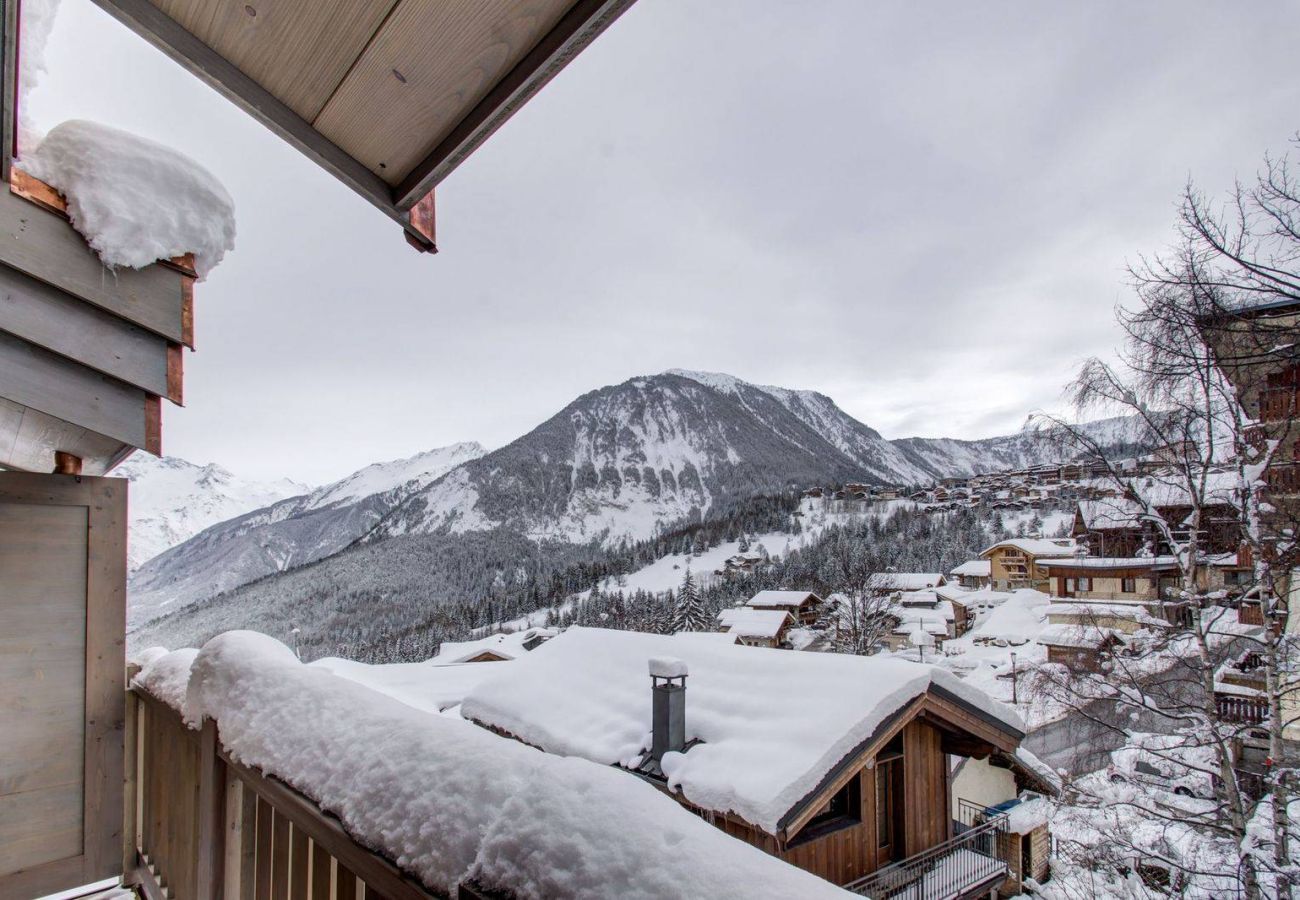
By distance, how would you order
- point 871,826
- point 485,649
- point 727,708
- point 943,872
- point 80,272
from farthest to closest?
1. point 485,649
2. point 943,872
3. point 871,826
4. point 727,708
5. point 80,272

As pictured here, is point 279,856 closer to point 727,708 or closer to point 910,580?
point 727,708

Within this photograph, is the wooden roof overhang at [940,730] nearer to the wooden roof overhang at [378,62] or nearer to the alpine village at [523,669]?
the alpine village at [523,669]

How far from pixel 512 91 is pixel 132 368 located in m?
1.65

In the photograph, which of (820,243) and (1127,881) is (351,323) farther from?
(820,243)

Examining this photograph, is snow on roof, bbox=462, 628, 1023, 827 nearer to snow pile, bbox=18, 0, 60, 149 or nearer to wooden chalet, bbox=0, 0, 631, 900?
wooden chalet, bbox=0, 0, 631, 900

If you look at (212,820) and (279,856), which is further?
(212,820)

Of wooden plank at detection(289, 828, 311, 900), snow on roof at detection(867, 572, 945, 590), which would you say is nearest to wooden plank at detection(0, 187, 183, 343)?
wooden plank at detection(289, 828, 311, 900)

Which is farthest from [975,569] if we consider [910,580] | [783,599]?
[783,599]

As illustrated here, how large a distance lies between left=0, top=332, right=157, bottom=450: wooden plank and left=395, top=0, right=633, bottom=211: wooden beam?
4.10ft

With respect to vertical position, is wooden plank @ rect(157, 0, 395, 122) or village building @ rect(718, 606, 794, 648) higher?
wooden plank @ rect(157, 0, 395, 122)

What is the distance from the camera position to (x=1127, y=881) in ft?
19.8

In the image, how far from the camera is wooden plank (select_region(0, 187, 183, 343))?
1711 mm

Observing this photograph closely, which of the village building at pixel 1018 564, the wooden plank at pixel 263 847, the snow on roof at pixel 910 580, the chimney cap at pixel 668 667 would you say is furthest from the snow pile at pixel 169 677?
the village building at pixel 1018 564

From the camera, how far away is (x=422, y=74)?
1.28 metres
